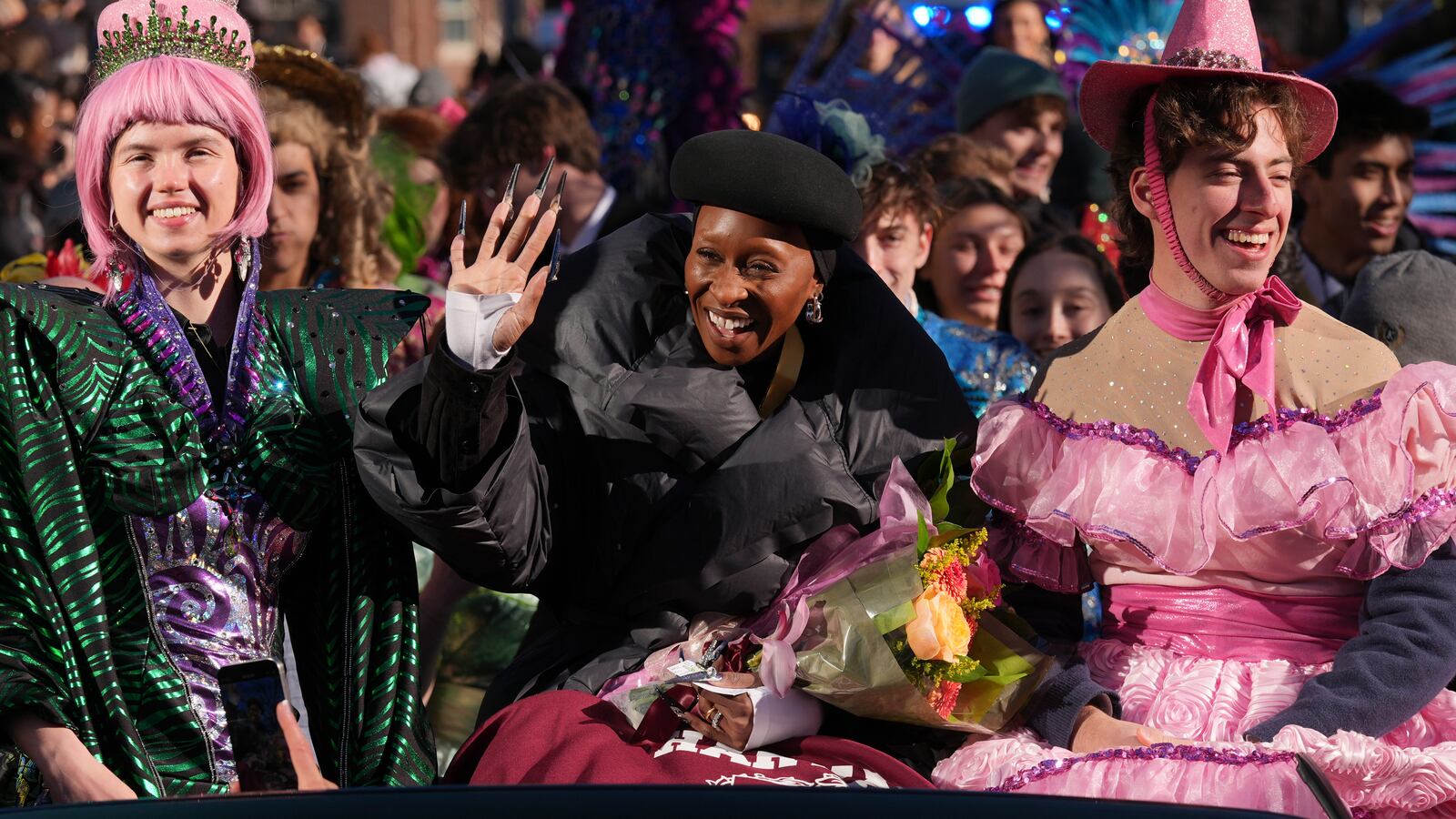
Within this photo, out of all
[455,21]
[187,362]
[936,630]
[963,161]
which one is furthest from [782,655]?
[455,21]

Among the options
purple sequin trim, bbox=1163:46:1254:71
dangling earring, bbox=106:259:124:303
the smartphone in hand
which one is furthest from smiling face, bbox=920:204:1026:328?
the smartphone in hand

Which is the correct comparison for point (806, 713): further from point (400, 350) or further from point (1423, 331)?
point (400, 350)

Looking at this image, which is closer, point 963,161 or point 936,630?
point 936,630

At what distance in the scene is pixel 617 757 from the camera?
3084 millimetres

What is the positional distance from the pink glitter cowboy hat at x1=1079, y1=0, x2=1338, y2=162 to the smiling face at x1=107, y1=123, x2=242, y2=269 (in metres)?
1.75

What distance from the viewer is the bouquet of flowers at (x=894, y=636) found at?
3.15 meters

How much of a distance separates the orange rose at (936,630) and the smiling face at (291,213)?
104 inches

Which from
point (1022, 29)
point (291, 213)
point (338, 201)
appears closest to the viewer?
point (291, 213)

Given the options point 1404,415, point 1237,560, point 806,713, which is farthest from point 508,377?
point 1404,415

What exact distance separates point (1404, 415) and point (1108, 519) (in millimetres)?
563

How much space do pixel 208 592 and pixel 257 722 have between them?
1.17 metres

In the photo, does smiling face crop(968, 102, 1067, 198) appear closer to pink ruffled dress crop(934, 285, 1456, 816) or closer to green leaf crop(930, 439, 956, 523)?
pink ruffled dress crop(934, 285, 1456, 816)

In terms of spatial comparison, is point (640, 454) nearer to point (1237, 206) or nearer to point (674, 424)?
point (674, 424)

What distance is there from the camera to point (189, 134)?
3439 mm
